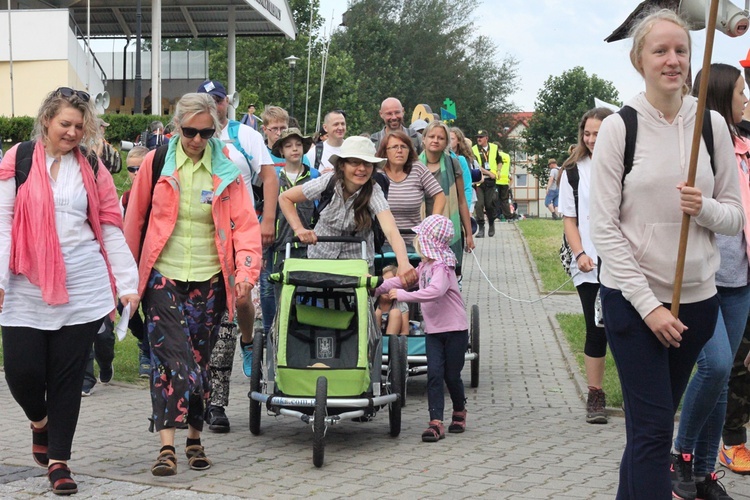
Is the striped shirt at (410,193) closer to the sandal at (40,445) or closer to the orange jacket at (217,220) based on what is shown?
the orange jacket at (217,220)

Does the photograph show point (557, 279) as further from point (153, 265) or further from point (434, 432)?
point (153, 265)

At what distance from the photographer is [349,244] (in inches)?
319

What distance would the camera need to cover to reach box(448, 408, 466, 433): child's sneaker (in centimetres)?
791

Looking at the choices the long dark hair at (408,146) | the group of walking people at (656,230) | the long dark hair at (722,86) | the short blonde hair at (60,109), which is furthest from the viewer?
the long dark hair at (408,146)

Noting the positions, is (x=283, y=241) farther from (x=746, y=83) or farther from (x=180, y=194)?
(x=746, y=83)

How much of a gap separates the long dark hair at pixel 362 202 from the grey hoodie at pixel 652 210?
3.50 metres

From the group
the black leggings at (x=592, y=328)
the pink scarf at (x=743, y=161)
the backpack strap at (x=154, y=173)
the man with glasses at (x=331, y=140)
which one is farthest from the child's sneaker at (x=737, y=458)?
the man with glasses at (x=331, y=140)

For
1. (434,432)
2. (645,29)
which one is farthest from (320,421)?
(645,29)

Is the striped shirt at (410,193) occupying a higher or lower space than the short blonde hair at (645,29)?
lower

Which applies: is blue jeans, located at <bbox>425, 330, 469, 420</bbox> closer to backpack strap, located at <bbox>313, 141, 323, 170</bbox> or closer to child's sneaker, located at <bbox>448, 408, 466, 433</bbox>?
child's sneaker, located at <bbox>448, 408, 466, 433</bbox>

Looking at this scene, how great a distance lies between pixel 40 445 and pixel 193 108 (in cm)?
194

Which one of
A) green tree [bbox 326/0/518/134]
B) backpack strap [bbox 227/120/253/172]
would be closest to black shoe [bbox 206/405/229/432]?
backpack strap [bbox 227/120/253/172]

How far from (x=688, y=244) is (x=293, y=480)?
9.14 feet

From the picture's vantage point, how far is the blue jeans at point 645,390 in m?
4.52
